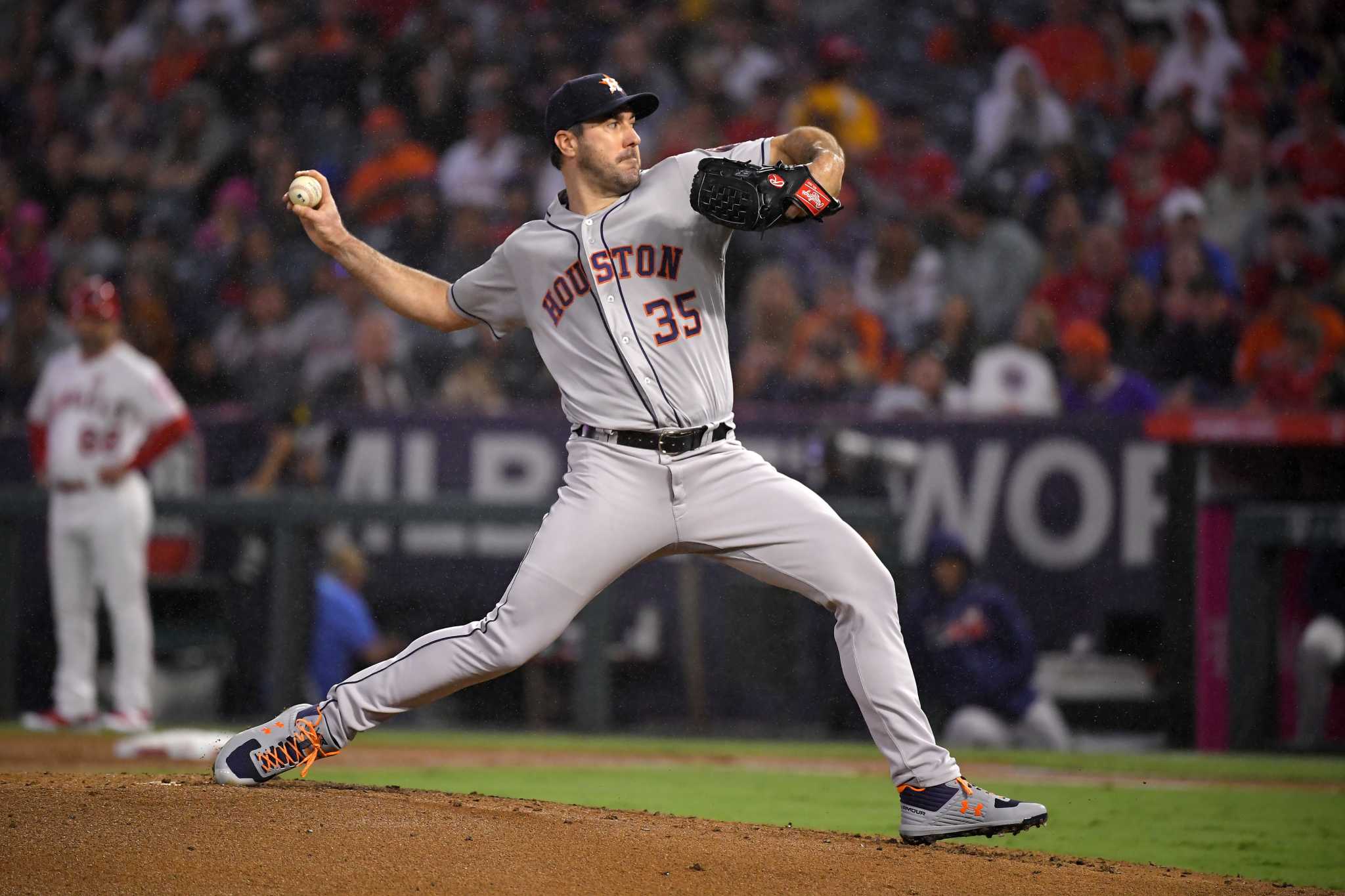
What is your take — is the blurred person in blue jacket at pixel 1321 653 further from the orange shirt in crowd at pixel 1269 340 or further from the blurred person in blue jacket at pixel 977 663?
the orange shirt in crowd at pixel 1269 340

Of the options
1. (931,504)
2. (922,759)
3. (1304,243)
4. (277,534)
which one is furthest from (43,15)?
(922,759)

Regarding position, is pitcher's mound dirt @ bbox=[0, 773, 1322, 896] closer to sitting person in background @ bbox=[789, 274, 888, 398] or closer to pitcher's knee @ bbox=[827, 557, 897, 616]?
pitcher's knee @ bbox=[827, 557, 897, 616]

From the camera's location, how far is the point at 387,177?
12.2 m

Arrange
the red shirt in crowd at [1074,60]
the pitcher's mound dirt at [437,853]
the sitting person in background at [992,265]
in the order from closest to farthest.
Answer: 1. the pitcher's mound dirt at [437,853]
2. the sitting person in background at [992,265]
3. the red shirt in crowd at [1074,60]

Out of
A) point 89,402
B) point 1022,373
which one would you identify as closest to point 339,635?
point 89,402

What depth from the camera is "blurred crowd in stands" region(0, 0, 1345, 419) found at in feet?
32.9

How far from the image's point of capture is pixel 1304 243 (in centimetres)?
1032

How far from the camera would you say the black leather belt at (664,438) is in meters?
4.09

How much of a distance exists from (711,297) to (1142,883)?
179 centimetres

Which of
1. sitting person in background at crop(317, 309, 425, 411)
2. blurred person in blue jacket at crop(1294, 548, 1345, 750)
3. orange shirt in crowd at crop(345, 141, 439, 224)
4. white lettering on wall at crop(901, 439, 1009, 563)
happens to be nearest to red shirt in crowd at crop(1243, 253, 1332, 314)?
white lettering on wall at crop(901, 439, 1009, 563)

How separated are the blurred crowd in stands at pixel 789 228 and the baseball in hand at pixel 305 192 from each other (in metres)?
5.30

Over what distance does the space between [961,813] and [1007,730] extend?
444 centimetres

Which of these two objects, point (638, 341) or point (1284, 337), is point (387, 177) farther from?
point (638, 341)

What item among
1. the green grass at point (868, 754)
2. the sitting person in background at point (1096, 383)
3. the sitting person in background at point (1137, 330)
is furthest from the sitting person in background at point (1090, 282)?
the green grass at point (868, 754)
